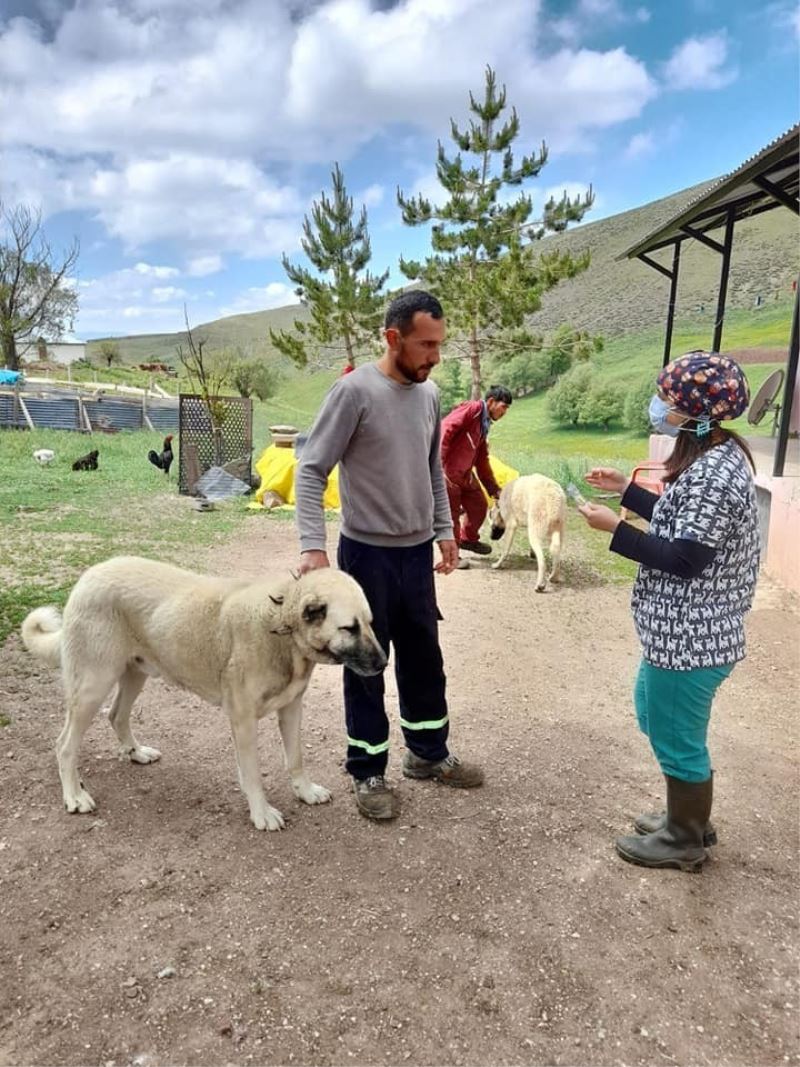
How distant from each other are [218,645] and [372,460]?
3.23 feet

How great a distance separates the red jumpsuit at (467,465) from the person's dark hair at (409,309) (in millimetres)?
4007

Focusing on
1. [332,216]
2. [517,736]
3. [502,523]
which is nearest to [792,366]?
[502,523]

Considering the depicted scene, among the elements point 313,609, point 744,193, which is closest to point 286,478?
point 744,193

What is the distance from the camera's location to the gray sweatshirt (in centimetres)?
271

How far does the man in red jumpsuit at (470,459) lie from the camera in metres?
7.05

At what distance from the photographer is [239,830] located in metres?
2.81

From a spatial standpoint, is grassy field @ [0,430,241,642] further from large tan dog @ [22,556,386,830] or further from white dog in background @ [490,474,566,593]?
Result: white dog in background @ [490,474,566,593]

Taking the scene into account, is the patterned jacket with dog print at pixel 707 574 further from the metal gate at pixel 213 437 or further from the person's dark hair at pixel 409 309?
the metal gate at pixel 213 437

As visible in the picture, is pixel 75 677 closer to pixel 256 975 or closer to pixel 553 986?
pixel 256 975

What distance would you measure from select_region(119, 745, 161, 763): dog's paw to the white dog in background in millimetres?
4348

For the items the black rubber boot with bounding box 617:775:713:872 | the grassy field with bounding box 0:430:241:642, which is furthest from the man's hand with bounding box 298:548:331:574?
the grassy field with bounding box 0:430:241:642

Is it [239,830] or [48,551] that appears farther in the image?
[48,551]

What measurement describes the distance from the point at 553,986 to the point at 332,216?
85.1ft

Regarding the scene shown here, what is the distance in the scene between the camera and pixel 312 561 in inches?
105
